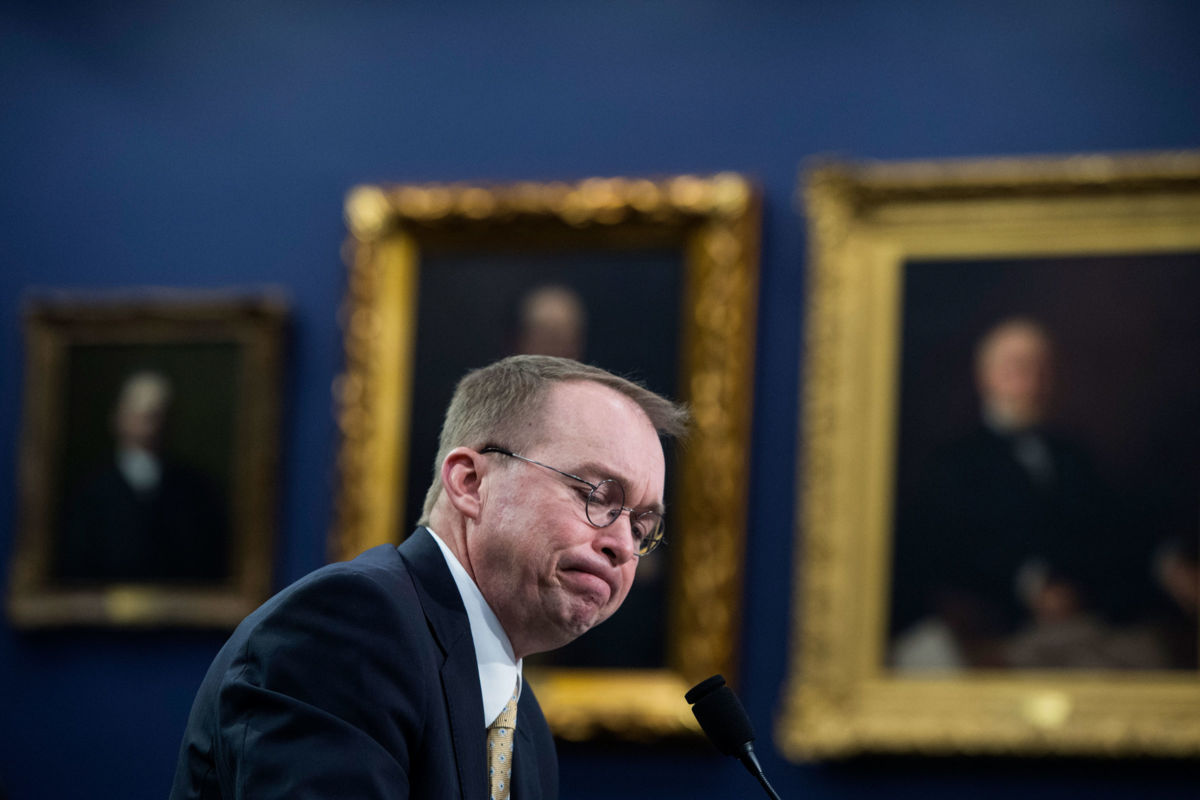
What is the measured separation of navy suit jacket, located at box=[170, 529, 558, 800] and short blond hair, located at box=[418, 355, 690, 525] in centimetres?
37

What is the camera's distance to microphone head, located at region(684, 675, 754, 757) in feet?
10.4

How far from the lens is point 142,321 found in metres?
6.98

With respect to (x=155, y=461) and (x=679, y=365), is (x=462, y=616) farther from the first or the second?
(x=155, y=461)

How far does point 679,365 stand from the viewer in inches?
252

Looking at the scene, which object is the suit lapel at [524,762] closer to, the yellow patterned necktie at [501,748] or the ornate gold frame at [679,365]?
the yellow patterned necktie at [501,748]

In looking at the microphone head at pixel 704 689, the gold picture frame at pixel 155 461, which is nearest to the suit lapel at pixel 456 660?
the microphone head at pixel 704 689

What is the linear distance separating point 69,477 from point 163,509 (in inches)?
18.9

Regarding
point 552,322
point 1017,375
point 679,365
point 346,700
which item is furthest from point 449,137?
point 346,700

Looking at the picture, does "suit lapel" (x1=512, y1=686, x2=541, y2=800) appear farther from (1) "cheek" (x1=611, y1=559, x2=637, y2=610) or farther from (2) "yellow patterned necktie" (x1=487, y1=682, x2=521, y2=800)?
(1) "cheek" (x1=611, y1=559, x2=637, y2=610)

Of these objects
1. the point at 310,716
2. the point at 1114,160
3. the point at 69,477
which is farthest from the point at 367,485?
the point at 310,716

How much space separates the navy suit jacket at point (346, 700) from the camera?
8.30 ft

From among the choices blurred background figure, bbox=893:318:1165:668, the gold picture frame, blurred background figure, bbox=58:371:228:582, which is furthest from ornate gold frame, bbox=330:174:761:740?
blurred background figure, bbox=893:318:1165:668

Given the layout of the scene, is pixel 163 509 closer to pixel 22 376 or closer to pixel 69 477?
pixel 69 477

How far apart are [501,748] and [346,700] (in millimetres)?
606
